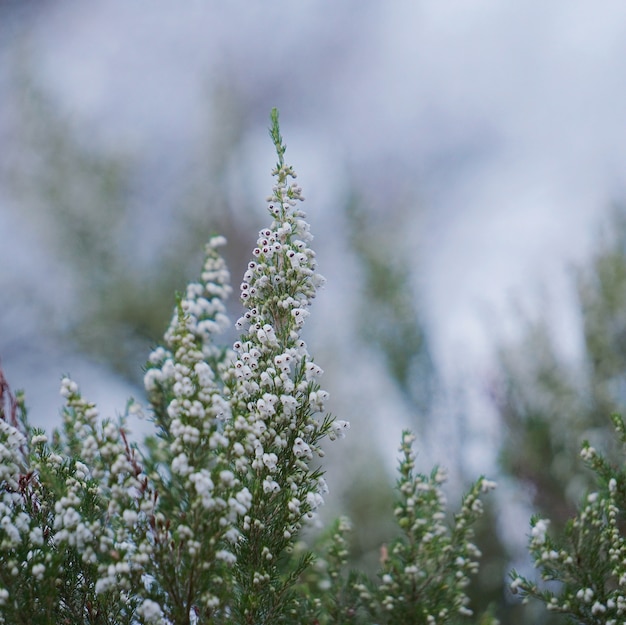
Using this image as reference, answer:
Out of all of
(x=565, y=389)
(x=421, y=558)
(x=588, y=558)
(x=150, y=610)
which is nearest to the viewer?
(x=150, y=610)

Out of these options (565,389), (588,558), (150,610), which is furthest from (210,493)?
(565,389)

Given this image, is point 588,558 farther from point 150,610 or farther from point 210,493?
point 150,610

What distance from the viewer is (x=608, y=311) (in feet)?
24.6

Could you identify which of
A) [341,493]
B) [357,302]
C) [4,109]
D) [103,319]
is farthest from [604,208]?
[4,109]

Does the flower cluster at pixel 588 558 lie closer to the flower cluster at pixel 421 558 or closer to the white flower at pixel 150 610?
the flower cluster at pixel 421 558

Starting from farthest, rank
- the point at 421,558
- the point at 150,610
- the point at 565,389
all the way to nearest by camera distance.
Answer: the point at 565,389
the point at 421,558
the point at 150,610

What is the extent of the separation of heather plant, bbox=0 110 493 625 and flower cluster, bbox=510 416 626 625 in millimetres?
305

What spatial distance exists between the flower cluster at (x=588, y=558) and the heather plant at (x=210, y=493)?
0.30m

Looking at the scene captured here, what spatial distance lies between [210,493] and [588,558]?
1.41m

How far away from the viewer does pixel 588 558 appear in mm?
2666

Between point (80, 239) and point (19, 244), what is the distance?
1.13 m

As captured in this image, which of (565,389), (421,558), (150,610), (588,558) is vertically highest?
(565,389)

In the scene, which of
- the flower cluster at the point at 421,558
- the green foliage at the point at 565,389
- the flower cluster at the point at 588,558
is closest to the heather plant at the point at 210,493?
the flower cluster at the point at 421,558

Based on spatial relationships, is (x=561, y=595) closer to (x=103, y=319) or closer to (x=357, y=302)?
(x=357, y=302)
